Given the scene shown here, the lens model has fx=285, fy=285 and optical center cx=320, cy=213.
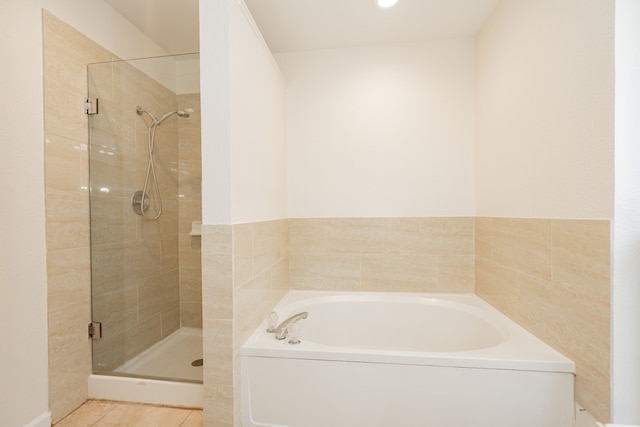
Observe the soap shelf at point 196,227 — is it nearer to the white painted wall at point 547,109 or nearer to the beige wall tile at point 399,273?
the beige wall tile at point 399,273

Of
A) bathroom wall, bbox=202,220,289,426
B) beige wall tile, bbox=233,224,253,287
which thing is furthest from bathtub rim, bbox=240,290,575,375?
beige wall tile, bbox=233,224,253,287

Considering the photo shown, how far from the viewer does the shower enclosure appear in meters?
1.70

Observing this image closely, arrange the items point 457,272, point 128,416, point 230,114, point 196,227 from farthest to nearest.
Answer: point 196,227
point 457,272
point 128,416
point 230,114

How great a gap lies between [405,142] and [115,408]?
7.86 ft

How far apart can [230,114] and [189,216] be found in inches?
50.6

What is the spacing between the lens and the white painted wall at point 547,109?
99 centimetres

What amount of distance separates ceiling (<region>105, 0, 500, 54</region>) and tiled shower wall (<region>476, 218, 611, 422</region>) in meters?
1.31

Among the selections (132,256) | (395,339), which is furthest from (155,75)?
(395,339)

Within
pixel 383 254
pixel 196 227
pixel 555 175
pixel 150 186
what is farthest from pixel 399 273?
pixel 150 186

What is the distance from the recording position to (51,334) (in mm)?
1411

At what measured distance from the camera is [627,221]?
931 mm

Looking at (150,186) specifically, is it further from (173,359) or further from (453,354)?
(453,354)

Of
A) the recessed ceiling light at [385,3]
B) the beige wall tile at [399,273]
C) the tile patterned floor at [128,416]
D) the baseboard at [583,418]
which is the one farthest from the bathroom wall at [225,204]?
the baseboard at [583,418]

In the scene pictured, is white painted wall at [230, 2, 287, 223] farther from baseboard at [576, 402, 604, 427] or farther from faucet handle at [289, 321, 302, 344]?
baseboard at [576, 402, 604, 427]
